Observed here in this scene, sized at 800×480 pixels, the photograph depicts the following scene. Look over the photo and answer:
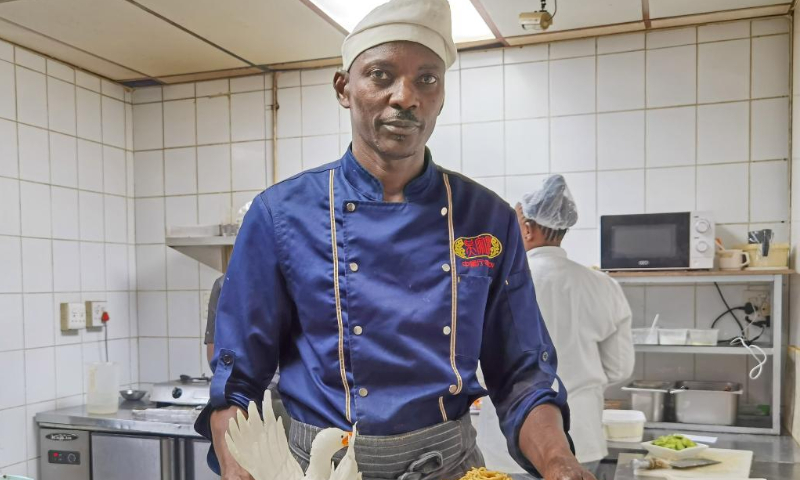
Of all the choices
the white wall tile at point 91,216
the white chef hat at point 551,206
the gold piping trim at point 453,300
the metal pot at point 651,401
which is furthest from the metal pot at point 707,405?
the white wall tile at point 91,216

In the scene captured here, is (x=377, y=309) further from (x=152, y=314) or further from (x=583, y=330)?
(x=152, y=314)

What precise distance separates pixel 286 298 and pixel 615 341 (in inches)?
72.5

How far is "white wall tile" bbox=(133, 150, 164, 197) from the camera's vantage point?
4.02 meters

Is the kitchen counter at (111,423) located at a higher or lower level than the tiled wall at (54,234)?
lower

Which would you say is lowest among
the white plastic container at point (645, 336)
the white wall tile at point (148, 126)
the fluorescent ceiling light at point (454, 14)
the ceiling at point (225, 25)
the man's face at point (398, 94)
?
the white plastic container at point (645, 336)

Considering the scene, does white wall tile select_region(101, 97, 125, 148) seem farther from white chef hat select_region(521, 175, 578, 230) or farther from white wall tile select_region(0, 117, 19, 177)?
white chef hat select_region(521, 175, 578, 230)

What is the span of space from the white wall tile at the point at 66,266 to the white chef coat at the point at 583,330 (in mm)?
2255

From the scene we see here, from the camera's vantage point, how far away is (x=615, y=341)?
2762 millimetres

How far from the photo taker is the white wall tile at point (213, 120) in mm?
3920

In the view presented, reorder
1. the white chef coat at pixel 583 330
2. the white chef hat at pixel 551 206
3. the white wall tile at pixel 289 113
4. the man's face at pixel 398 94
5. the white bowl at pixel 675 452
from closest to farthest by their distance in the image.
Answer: the man's face at pixel 398 94
the white bowl at pixel 675 452
the white chef coat at pixel 583 330
the white chef hat at pixel 551 206
the white wall tile at pixel 289 113

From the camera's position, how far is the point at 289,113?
382 centimetres

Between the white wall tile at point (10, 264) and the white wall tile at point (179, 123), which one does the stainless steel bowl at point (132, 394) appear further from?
the white wall tile at point (179, 123)

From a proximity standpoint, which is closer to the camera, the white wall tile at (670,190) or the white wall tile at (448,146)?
the white wall tile at (670,190)

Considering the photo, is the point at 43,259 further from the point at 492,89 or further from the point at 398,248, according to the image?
the point at 398,248
